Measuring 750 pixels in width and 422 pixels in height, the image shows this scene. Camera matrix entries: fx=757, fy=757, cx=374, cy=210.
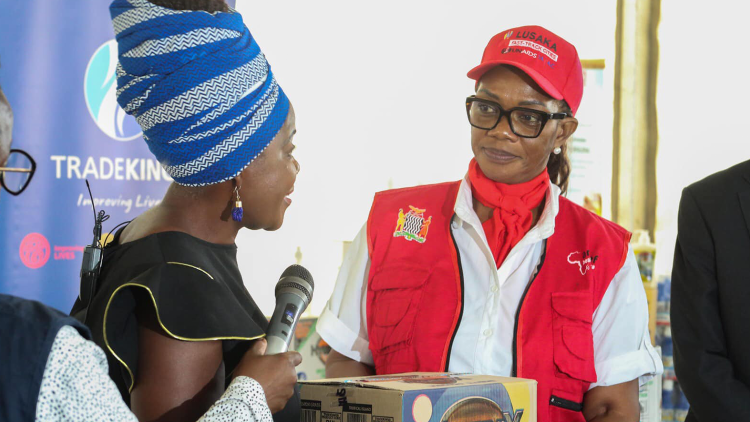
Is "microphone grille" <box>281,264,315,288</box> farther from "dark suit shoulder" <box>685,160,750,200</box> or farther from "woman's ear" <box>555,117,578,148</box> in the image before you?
"dark suit shoulder" <box>685,160,750,200</box>

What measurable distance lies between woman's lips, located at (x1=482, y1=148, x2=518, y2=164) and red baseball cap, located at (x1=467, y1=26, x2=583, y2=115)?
0.19m

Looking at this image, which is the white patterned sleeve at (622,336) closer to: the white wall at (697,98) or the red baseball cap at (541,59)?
the red baseball cap at (541,59)

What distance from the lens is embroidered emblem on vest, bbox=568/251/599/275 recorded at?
193 centimetres

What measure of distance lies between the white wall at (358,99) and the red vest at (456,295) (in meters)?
2.13

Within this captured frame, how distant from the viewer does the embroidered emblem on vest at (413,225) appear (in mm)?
2071

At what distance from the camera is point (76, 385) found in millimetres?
903

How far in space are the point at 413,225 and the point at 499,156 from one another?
0.30 metres

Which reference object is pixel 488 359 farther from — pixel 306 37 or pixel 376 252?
pixel 306 37

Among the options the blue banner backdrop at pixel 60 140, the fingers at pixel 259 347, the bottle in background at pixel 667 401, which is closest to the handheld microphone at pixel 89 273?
the fingers at pixel 259 347

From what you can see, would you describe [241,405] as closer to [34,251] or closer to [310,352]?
[34,251]

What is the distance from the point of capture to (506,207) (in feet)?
6.69

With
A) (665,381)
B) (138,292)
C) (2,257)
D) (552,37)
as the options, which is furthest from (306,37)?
(138,292)

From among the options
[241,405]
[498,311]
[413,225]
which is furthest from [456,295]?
[241,405]

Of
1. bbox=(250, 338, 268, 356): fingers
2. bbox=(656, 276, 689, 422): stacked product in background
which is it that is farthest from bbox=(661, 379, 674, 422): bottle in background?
bbox=(250, 338, 268, 356): fingers
